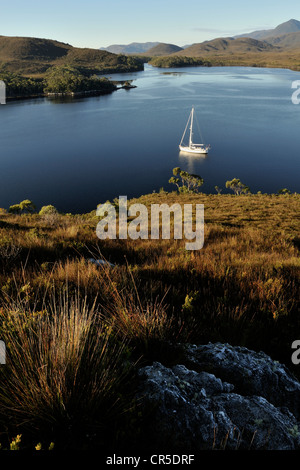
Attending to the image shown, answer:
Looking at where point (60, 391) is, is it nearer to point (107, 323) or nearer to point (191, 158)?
point (107, 323)

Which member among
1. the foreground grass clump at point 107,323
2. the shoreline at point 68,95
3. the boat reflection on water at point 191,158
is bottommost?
the foreground grass clump at point 107,323

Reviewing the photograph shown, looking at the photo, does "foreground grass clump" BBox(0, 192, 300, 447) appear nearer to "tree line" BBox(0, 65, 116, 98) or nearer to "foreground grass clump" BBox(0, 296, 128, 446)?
"foreground grass clump" BBox(0, 296, 128, 446)

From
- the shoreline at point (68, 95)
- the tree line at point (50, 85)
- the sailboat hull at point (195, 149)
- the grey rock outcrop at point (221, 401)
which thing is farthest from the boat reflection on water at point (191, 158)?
the tree line at point (50, 85)

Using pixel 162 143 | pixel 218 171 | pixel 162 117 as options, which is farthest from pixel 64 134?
pixel 218 171

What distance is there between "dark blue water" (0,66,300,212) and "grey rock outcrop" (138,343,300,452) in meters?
51.4

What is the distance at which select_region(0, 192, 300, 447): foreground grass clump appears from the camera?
1886mm

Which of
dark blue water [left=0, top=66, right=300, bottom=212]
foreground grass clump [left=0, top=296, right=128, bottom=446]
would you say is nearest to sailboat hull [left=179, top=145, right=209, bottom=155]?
dark blue water [left=0, top=66, right=300, bottom=212]

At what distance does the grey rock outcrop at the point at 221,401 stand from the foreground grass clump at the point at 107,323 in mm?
217

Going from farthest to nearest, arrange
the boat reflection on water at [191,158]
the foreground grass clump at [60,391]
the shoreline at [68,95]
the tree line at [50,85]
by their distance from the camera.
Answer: the tree line at [50,85] < the shoreline at [68,95] < the boat reflection on water at [191,158] < the foreground grass clump at [60,391]

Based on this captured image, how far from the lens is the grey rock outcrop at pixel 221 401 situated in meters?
1.96

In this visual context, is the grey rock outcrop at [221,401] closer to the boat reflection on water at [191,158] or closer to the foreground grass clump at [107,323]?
the foreground grass clump at [107,323]

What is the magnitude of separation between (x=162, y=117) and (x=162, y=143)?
29.0 m

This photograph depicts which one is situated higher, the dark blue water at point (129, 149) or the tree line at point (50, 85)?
the tree line at point (50, 85)
